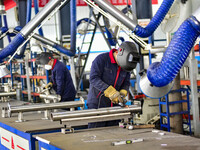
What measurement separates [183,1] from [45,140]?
707 cm

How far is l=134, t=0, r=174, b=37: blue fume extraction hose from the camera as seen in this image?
4.24 meters

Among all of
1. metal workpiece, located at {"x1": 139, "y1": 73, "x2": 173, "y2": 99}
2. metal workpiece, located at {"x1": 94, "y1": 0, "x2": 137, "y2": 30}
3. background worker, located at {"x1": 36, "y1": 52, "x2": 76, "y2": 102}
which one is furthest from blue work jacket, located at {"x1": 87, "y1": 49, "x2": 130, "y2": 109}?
background worker, located at {"x1": 36, "y1": 52, "x2": 76, "y2": 102}

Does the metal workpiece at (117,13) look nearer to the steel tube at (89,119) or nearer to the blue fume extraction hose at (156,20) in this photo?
the blue fume extraction hose at (156,20)

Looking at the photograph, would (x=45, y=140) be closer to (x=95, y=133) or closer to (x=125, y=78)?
(x=95, y=133)

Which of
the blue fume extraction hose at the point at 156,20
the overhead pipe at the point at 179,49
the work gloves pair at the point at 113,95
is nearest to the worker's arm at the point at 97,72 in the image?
the work gloves pair at the point at 113,95

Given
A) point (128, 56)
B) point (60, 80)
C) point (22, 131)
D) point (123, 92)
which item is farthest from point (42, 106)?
point (60, 80)

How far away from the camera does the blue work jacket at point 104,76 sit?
12.3 feet

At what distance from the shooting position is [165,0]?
13.8ft

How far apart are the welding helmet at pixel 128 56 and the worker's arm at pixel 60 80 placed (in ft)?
6.84

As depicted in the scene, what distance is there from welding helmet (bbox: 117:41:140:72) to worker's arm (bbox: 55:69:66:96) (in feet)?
6.84

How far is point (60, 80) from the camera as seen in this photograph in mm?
5434

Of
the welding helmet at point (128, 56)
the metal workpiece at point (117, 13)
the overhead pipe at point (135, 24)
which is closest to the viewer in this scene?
the welding helmet at point (128, 56)

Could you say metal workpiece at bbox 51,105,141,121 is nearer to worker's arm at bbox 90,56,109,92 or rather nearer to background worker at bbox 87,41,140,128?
background worker at bbox 87,41,140,128

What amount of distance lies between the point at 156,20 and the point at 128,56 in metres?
1.32
